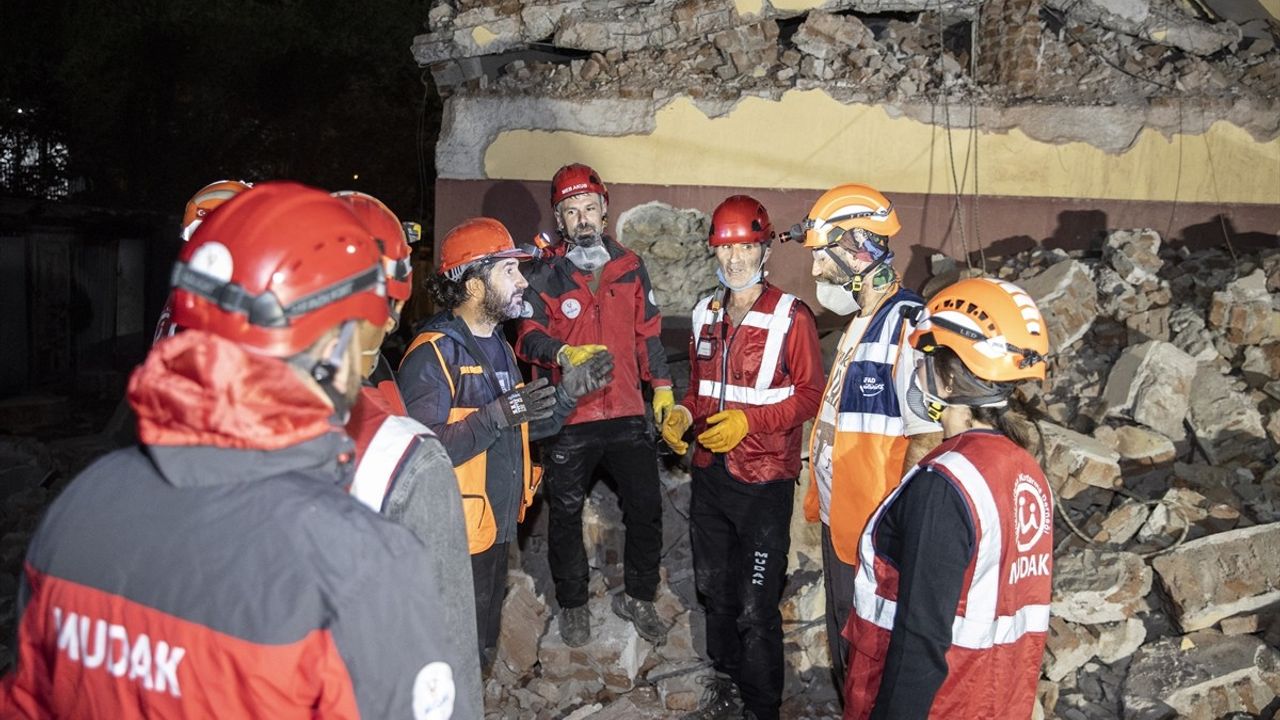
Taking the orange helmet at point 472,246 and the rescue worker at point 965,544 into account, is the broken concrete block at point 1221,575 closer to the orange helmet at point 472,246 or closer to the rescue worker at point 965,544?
the rescue worker at point 965,544

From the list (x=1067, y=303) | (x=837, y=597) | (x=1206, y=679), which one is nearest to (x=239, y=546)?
(x=837, y=597)

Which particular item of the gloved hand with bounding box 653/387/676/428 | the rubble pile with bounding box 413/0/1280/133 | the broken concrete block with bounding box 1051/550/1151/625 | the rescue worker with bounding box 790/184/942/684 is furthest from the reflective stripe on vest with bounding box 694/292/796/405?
the rubble pile with bounding box 413/0/1280/133

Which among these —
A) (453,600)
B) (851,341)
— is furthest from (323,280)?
(851,341)

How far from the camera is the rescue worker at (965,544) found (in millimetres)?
2172

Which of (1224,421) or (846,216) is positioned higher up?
(846,216)

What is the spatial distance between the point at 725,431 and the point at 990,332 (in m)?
1.82

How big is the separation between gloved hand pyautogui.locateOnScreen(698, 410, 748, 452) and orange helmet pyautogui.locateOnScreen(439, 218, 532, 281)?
3.73ft

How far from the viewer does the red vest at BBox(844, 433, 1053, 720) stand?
87.1 inches

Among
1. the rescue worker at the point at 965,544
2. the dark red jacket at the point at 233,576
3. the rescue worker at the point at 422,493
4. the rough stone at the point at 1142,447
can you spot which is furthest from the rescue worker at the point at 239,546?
the rough stone at the point at 1142,447

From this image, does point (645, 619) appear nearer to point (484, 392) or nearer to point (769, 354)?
point (769, 354)

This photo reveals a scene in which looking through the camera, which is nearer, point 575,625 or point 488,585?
point 488,585

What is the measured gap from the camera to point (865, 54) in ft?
23.6

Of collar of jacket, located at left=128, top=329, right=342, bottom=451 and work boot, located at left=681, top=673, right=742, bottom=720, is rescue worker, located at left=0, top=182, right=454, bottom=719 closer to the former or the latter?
collar of jacket, located at left=128, top=329, right=342, bottom=451

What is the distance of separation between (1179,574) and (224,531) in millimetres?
4471
